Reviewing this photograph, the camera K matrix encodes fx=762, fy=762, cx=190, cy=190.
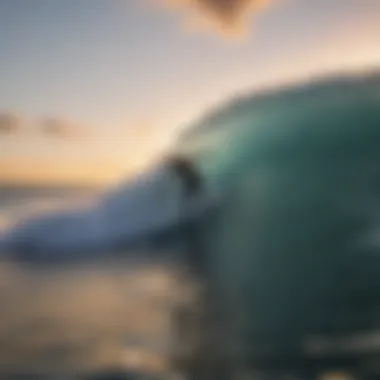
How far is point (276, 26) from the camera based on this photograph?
4.04ft

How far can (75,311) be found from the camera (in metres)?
1.21

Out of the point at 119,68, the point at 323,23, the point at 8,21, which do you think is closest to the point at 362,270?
the point at 323,23

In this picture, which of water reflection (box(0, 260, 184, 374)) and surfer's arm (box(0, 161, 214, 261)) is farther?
surfer's arm (box(0, 161, 214, 261))

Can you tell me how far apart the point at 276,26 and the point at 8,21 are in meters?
0.43

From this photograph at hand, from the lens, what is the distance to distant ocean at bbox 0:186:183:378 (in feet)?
3.63

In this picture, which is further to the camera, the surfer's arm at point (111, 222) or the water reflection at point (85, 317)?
the surfer's arm at point (111, 222)

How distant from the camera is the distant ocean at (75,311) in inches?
43.6

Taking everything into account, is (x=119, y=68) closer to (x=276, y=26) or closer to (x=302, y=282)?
(x=276, y=26)

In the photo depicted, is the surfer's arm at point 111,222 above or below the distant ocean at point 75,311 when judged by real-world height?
above

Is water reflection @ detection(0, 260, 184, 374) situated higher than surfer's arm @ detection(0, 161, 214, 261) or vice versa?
surfer's arm @ detection(0, 161, 214, 261)

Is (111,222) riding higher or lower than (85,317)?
higher

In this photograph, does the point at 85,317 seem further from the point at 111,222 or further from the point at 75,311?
the point at 111,222

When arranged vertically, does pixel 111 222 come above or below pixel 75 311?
above

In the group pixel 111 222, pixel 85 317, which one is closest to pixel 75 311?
pixel 85 317
